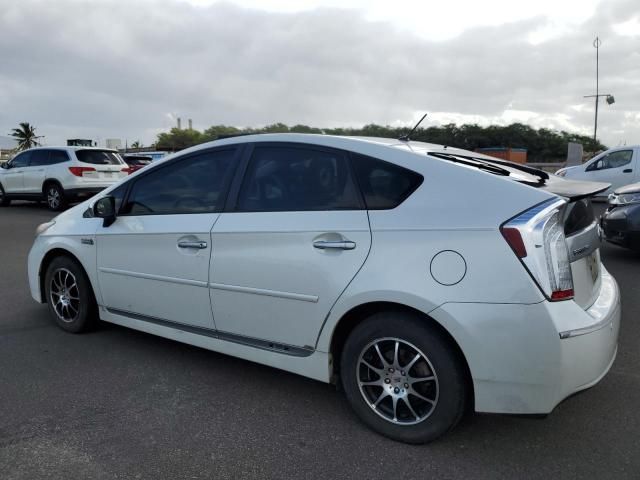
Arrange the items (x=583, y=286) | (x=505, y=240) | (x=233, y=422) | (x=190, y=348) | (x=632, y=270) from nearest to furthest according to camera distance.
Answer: (x=505, y=240) → (x=583, y=286) → (x=233, y=422) → (x=190, y=348) → (x=632, y=270)

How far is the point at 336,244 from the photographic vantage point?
9.43 feet

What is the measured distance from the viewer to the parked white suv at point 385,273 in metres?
2.48

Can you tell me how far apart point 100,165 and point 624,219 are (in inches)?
486

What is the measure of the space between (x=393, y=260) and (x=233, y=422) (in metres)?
1.30

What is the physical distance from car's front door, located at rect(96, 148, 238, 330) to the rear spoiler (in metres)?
1.88

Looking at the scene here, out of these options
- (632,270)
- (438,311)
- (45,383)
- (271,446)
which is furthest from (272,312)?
(632,270)

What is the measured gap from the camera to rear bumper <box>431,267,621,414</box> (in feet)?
7.95

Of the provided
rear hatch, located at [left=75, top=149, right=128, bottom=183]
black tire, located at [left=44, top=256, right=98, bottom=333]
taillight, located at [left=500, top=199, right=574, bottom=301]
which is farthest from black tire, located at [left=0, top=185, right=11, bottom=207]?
taillight, located at [left=500, top=199, right=574, bottom=301]

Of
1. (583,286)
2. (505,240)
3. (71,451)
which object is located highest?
(505,240)

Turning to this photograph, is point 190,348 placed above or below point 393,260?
below

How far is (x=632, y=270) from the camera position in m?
6.77

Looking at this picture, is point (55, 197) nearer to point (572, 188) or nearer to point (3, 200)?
point (3, 200)

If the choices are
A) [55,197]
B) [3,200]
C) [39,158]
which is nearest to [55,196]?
[55,197]

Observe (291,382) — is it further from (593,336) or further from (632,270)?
(632,270)
